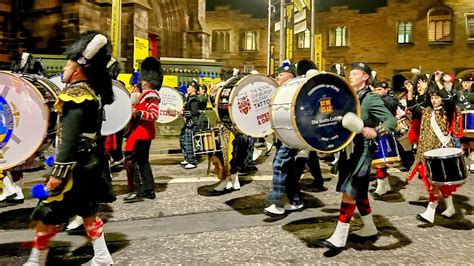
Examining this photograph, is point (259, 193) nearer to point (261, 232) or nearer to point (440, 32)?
point (261, 232)

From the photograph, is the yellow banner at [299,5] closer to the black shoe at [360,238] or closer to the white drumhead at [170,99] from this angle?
the white drumhead at [170,99]

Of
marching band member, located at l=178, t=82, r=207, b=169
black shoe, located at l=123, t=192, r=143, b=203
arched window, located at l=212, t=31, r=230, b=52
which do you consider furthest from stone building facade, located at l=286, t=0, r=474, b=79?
black shoe, located at l=123, t=192, r=143, b=203

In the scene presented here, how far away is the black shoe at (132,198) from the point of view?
20.1 feet

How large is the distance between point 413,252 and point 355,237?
0.60m

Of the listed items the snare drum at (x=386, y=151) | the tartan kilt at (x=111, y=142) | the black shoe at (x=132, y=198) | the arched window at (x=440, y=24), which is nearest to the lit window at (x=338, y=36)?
the arched window at (x=440, y=24)

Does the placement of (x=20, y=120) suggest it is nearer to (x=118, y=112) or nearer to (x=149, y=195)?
(x=118, y=112)

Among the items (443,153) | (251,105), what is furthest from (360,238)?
(251,105)

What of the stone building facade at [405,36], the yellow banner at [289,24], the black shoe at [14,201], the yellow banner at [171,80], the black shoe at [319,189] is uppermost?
the stone building facade at [405,36]

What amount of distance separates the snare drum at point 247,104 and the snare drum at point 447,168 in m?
2.12

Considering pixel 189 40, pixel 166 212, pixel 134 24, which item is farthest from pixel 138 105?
pixel 189 40

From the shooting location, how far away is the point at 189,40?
24.9 meters

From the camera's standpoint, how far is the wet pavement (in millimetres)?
4098

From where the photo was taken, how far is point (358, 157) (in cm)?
430

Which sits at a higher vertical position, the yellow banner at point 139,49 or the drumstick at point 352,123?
the yellow banner at point 139,49
